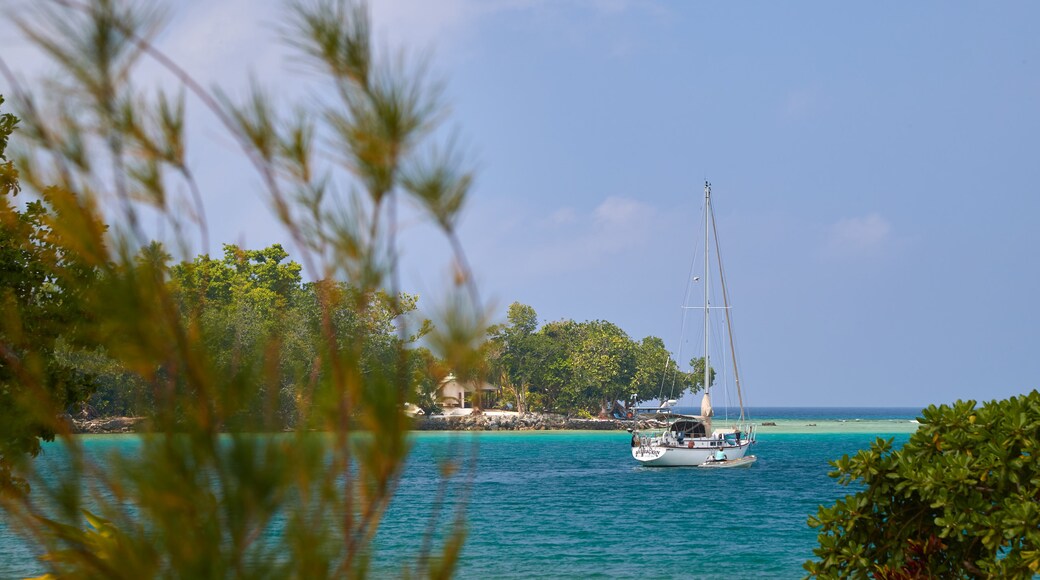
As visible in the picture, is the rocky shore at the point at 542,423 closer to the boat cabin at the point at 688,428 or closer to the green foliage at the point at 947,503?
the boat cabin at the point at 688,428

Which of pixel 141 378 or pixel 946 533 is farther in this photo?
pixel 946 533

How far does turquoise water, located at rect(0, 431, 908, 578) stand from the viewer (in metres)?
19.6

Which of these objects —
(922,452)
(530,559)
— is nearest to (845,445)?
(530,559)

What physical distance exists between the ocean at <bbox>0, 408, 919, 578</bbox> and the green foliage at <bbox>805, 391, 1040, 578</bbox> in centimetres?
229

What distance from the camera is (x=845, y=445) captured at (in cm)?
7275

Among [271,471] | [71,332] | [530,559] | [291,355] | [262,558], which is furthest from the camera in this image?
[530,559]

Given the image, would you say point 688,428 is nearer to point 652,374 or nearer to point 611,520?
point 611,520

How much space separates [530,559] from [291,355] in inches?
749

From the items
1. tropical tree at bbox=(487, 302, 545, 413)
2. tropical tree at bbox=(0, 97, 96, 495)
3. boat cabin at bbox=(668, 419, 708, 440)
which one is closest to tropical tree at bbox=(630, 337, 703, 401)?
tropical tree at bbox=(487, 302, 545, 413)

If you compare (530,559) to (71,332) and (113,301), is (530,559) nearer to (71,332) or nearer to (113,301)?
(71,332)

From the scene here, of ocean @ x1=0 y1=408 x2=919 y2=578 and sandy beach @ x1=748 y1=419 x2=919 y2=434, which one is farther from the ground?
sandy beach @ x1=748 y1=419 x2=919 y2=434

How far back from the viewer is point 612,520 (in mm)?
28188

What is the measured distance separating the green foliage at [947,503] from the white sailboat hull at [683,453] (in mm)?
38953

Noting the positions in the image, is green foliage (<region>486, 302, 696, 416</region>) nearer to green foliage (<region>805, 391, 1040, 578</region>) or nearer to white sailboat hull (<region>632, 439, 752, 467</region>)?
white sailboat hull (<region>632, 439, 752, 467</region>)
